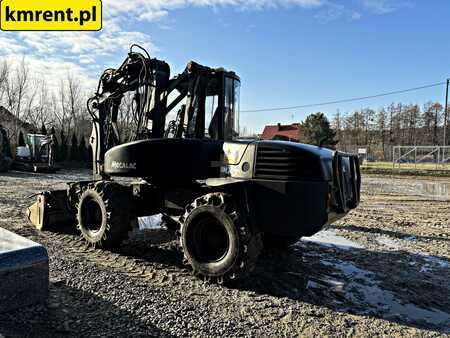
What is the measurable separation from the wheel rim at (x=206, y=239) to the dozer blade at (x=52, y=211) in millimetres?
3347

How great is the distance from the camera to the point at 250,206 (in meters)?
4.66

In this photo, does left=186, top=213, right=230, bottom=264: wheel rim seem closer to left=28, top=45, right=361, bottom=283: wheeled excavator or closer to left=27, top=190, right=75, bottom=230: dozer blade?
left=28, top=45, right=361, bottom=283: wheeled excavator

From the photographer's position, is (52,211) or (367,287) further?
(52,211)

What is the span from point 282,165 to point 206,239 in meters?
1.40

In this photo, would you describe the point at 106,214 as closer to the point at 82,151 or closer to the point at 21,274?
the point at 21,274

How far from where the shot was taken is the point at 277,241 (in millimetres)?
6438

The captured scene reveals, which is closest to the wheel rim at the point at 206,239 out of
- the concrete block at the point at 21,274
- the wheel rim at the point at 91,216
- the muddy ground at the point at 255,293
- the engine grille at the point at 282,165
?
the muddy ground at the point at 255,293

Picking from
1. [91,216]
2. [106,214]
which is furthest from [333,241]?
[91,216]

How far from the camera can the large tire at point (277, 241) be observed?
638cm

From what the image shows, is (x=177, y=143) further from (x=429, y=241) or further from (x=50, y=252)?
(x=429, y=241)

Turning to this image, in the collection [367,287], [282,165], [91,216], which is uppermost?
[282,165]

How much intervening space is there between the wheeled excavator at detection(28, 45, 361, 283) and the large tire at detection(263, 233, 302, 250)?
0.07 ft

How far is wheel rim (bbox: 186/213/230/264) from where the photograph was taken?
16.2 ft

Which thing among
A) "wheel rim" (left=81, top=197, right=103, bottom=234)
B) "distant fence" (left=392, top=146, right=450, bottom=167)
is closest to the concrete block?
"wheel rim" (left=81, top=197, right=103, bottom=234)
